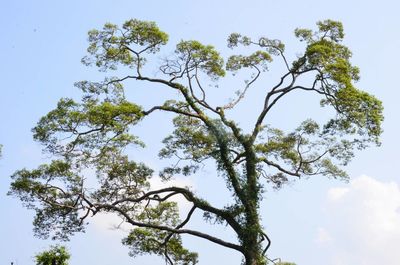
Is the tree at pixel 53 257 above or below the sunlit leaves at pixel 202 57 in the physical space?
below

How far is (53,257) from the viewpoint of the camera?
1856cm

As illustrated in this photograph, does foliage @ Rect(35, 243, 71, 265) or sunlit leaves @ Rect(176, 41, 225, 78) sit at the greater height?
sunlit leaves @ Rect(176, 41, 225, 78)

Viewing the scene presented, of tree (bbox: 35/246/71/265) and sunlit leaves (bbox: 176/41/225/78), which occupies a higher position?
sunlit leaves (bbox: 176/41/225/78)

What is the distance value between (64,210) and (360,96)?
976cm

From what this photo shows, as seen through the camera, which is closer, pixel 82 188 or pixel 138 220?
pixel 82 188

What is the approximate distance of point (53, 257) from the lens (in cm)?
1856

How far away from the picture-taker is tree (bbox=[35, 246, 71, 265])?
60.8 feet

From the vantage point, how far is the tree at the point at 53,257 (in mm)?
18547

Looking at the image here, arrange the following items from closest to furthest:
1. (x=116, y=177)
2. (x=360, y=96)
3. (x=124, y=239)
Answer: (x=360, y=96)
(x=116, y=177)
(x=124, y=239)

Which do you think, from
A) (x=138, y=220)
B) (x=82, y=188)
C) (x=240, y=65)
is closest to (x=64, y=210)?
(x=82, y=188)

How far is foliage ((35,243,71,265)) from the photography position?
1855 centimetres

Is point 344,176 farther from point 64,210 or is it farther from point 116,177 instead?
point 64,210

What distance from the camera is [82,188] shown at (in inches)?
738

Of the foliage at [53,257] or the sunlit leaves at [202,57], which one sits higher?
the sunlit leaves at [202,57]
